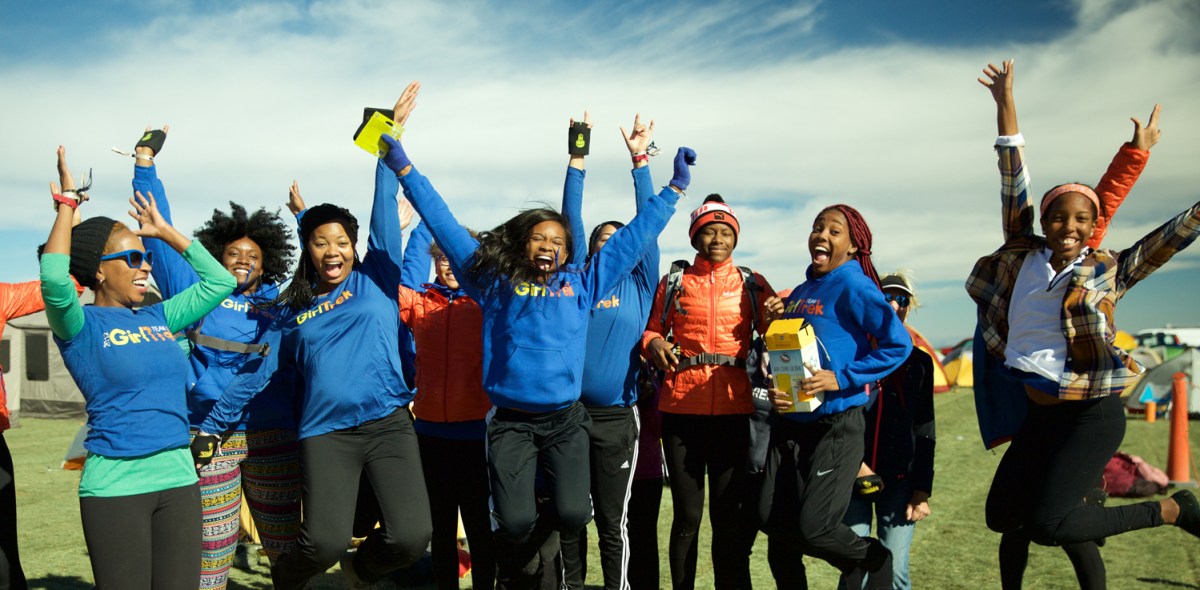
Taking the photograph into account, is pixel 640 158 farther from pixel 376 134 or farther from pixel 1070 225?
pixel 1070 225

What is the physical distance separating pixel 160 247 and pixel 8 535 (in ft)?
5.44

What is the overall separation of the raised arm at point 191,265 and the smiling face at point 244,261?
1230 millimetres

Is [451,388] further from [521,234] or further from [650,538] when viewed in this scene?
[650,538]

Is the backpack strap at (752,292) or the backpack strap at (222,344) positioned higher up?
the backpack strap at (752,292)

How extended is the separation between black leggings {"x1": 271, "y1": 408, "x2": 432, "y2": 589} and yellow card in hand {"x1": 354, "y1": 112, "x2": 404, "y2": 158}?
56.1 inches

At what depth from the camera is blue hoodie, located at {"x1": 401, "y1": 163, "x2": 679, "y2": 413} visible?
4.39 meters

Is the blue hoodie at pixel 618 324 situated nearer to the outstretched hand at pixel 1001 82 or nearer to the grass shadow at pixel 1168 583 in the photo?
the outstretched hand at pixel 1001 82

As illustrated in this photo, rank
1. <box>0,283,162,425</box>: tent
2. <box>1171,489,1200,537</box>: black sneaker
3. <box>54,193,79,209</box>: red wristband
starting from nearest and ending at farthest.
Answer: <box>54,193,79,209</box>: red wristband → <box>1171,489,1200,537</box>: black sneaker → <box>0,283,162,425</box>: tent

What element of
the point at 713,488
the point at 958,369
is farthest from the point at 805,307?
the point at 958,369

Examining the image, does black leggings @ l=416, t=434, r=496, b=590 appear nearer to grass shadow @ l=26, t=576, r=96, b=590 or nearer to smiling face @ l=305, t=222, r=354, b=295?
smiling face @ l=305, t=222, r=354, b=295

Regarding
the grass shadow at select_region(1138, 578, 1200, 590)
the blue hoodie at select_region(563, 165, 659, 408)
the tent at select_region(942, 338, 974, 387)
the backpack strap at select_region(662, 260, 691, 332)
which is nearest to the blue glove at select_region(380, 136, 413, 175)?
the blue hoodie at select_region(563, 165, 659, 408)

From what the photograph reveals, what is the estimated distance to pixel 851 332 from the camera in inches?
185

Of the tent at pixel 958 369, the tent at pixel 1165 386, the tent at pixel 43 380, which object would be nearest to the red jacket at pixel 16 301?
the tent at pixel 43 380

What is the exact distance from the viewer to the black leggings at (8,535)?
4.09 m
